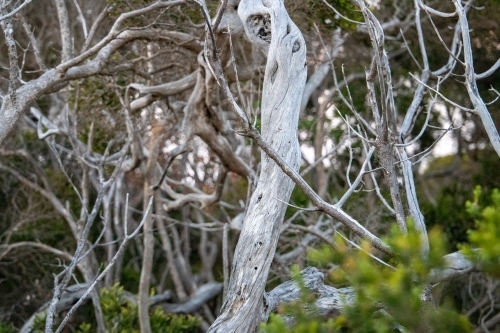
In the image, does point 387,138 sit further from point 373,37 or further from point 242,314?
point 242,314

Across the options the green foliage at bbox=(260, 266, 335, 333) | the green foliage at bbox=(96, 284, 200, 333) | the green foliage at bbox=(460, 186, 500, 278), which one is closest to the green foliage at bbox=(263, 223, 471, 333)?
the green foliage at bbox=(260, 266, 335, 333)

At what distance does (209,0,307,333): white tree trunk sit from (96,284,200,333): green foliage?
374cm

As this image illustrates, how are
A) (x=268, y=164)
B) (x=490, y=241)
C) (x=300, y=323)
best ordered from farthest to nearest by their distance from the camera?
1. (x=268, y=164)
2. (x=300, y=323)
3. (x=490, y=241)

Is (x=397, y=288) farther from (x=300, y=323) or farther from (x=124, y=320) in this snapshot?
(x=124, y=320)

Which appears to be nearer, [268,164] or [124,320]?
[268,164]

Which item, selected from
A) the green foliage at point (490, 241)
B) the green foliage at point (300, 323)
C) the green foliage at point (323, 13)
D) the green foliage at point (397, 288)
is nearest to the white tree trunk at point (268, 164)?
the green foliage at point (300, 323)

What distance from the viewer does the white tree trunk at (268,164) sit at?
3520mm

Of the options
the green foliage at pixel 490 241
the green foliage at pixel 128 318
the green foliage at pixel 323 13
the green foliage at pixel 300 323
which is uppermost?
the green foliage at pixel 323 13

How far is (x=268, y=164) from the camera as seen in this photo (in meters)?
3.76

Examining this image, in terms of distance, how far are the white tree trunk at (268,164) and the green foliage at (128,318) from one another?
12.3 ft

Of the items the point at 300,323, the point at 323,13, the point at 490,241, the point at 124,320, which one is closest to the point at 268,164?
the point at 300,323

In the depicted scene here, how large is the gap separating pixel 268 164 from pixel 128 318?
425 cm

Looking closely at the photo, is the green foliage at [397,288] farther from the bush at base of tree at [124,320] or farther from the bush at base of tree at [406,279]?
the bush at base of tree at [124,320]

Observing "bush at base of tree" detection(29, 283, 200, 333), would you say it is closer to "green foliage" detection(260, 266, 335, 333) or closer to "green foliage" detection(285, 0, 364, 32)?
"green foliage" detection(285, 0, 364, 32)
